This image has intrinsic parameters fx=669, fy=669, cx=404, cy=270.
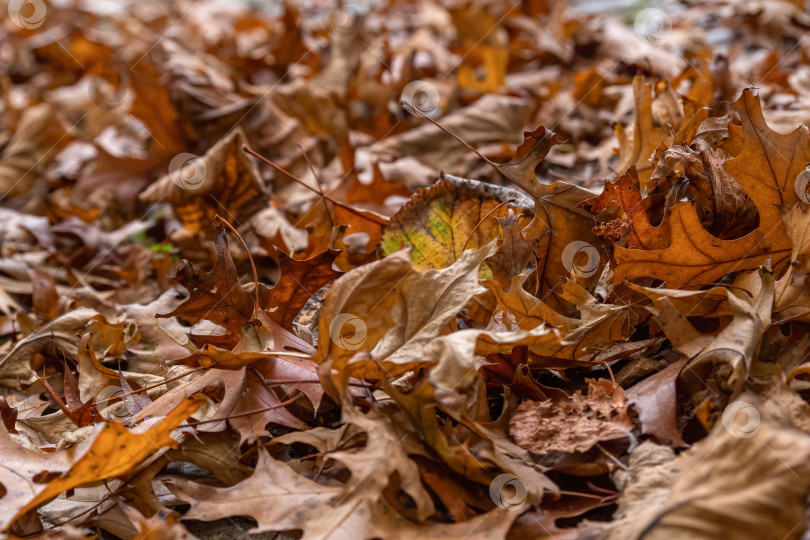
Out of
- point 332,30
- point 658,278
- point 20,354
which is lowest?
point 20,354

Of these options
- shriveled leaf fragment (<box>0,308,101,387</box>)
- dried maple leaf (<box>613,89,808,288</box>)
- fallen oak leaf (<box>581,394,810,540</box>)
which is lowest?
shriveled leaf fragment (<box>0,308,101,387</box>)

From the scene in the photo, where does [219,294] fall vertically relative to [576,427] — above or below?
above

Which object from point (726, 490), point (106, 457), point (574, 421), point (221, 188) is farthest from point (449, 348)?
point (221, 188)

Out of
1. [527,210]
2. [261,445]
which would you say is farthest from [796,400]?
[261,445]

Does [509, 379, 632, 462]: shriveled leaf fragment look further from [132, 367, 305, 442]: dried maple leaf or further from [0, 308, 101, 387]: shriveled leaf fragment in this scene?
[0, 308, 101, 387]: shriveled leaf fragment

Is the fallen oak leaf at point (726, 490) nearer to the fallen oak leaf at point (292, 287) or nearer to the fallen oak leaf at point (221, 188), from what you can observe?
the fallen oak leaf at point (292, 287)

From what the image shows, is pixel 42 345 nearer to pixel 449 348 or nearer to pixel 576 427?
pixel 449 348

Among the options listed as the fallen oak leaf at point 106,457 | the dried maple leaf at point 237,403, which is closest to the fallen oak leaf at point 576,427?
the dried maple leaf at point 237,403

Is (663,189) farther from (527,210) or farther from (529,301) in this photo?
(529,301)

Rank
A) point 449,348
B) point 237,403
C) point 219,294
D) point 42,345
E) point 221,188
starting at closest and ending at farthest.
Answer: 1. point 449,348
2. point 237,403
3. point 219,294
4. point 42,345
5. point 221,188

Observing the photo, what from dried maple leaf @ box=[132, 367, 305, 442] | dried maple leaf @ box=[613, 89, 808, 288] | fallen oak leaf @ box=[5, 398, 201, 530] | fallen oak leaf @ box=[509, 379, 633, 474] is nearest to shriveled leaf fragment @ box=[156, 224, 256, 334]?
dried maple leaf @ box=[132, 367, 305, 442]

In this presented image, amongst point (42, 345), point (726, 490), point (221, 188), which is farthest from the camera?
point (221, 188)
